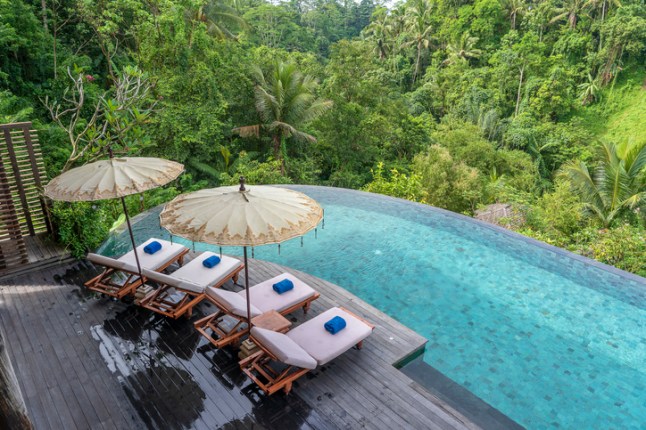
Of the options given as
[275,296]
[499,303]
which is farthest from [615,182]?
[275,296]

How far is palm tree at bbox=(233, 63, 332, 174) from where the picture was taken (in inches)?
618

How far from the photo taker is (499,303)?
6.92 m

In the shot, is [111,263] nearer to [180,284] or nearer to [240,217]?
[180,284]

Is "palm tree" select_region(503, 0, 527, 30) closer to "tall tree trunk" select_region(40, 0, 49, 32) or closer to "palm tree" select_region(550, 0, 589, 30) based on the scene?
"palm tree" select_region(550, 0, 589, 30)

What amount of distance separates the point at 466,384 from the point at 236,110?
1494 centimetres

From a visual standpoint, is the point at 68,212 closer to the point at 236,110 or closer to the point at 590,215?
the point at 236,110

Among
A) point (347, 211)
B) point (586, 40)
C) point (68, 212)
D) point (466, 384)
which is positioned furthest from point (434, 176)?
point (586, 40)

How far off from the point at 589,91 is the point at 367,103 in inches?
774

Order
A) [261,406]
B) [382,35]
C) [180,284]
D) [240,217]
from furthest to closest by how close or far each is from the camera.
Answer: [382,35]
[180,284]
[261,406]
[240,217]

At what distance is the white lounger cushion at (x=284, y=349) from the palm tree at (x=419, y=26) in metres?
35.9

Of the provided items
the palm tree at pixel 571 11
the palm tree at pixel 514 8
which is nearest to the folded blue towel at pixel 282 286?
the palm tree at pixel 571 11

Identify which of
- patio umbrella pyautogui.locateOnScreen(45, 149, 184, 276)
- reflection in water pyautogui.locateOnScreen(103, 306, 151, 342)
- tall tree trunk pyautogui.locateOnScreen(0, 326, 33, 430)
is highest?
patio umbrella pyautogui.locateOnScreen(45, 149, 184, 276)

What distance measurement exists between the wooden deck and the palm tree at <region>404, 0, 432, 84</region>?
35.0m

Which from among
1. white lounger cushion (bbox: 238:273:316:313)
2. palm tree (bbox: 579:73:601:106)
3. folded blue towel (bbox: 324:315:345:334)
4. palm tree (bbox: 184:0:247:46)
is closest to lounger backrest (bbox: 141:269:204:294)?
white lounger cushion (bbox: 238:273:316:313)
